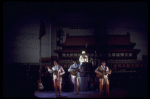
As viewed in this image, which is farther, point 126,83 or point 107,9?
point 107,9

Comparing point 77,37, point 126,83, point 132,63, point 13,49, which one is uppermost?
point 77,37

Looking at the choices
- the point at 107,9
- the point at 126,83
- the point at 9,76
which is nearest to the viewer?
the point at 126,83

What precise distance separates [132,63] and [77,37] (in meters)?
4.40

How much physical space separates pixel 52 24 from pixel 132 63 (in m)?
6.50

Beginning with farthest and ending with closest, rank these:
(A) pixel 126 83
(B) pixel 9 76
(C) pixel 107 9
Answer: (C) pixel 107 9 < (B) pixel 9 76 < (A) pixel 126 83

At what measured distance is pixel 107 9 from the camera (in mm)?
10836

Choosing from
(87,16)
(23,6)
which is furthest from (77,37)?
(23,6)

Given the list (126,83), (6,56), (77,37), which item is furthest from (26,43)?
(126,83)

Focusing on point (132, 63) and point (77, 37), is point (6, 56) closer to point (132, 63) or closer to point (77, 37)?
point (77, 37)

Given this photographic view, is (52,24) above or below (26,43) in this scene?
above

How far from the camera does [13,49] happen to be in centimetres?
1063

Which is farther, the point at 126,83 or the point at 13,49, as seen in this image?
the point at 13,49

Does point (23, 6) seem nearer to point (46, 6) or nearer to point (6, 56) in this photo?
point (46, 6)

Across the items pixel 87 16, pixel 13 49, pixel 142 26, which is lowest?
pixel 13 49
